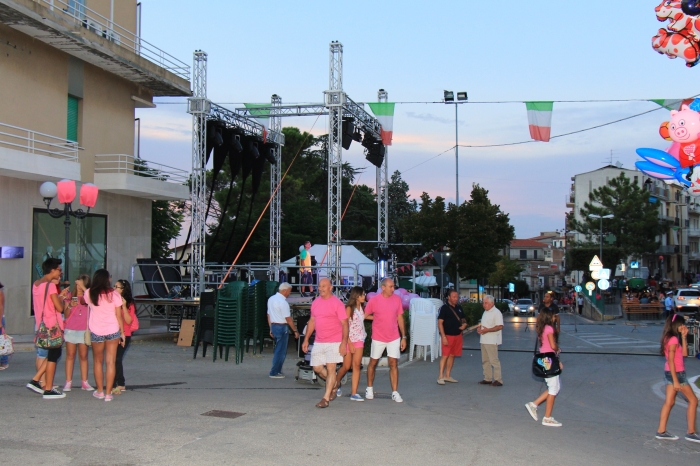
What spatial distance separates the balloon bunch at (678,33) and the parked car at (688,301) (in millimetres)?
29427

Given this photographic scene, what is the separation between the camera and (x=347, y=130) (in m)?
21.0

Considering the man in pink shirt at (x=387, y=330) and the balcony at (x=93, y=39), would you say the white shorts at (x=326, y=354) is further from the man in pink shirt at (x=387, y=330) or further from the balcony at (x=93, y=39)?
the balcony at (x=93, y=39)

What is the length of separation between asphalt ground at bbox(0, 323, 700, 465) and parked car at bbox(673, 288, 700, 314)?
2754 centimetres

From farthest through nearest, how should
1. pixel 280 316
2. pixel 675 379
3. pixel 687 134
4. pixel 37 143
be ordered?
pixel 37 143 → pixel 280 316 → pixel 687 134 → pixel 675 379

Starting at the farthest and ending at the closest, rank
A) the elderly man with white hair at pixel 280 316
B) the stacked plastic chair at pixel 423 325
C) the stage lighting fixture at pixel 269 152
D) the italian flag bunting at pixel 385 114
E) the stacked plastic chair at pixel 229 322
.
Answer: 1. the stage lighting fixture at pixel 269 152
2. the italian flag bunting at pixel 385 114
3. the stacked plastic chair at pixel 423 325
4. the stacked plastic chair at pixel 229 322
5. the elderly man with white hair at pixel 280 316

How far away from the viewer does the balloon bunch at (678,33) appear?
382 inches

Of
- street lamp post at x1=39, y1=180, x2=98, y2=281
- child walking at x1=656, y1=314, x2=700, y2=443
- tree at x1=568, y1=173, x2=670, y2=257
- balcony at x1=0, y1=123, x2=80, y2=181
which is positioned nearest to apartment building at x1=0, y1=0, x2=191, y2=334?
balcony at x1=0, y1=123, x2=80, y2=181

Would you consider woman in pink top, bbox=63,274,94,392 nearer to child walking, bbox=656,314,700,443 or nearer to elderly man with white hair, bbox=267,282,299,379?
elderly man with white hair, bbox=267,282,299,379

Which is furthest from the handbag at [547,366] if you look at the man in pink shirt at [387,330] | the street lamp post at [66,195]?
the street lamp post at [66,195]

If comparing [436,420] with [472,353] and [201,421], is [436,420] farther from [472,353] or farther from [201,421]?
[472,353]

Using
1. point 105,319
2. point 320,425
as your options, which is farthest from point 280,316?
point 320,425

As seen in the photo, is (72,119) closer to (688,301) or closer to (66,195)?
(66,195)

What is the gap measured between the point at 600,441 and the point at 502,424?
3.71ft

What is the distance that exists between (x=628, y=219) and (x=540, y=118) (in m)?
45.5
